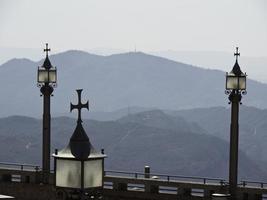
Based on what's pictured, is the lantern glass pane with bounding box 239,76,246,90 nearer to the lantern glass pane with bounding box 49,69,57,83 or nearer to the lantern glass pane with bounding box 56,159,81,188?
the lantern glass pane with bounding box 49,69,57,83

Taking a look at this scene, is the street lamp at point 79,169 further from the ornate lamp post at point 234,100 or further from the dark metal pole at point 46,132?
the dark metal pole at point 46,132

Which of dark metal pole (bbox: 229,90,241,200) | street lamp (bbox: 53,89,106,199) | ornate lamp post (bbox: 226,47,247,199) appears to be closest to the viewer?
street lamp (bbox: 53,89,106,199)

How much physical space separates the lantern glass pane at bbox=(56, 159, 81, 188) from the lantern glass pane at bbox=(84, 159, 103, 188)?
0.33ft

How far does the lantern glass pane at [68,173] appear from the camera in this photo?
11570mm

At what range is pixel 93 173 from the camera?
38.3ft

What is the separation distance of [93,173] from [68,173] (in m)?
0.35

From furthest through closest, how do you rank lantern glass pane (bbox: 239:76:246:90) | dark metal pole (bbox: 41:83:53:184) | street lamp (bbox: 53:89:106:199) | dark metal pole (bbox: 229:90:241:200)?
dark metal pole (bbox: 41:83:53:184), lantern glass pane (bbox: 239:76:246:90), dark metal pole (bbox: 229:90:241:200), street lamp (bbox: 53:89:106:199)

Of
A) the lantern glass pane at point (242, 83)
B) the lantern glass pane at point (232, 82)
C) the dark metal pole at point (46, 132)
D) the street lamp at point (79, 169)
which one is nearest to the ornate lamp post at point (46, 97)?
the dark metal pole at point (46, 132)

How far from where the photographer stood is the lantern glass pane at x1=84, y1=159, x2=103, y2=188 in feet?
38.0

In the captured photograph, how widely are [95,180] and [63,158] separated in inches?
21.7

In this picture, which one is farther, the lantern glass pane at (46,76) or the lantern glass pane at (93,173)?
the lantern glass pane at (46,76)

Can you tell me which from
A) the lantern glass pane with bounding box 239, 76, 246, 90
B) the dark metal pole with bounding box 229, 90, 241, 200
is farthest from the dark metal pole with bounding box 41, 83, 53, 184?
the lantern glass pane with bounding box 239, 76, 246, 90

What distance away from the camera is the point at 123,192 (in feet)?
106

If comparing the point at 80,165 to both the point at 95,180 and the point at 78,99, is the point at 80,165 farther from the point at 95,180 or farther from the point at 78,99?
the point at 78,99
